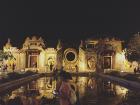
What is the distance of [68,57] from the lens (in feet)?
229

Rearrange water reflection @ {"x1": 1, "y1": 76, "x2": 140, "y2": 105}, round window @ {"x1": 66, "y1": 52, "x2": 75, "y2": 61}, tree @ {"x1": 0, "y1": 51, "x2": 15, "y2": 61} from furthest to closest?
round window @ {"x1": 66, "y1": 52, "x2": 75, "y2": 61} → tree @ {"x1": 0, "y1": 51, "x2": 15, "y2": 61} → water reflection @ {"x1": 1, "y1": 76, "x2": 140, "y2": 105}

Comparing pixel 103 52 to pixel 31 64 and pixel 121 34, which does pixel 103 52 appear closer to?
pixel 31 64

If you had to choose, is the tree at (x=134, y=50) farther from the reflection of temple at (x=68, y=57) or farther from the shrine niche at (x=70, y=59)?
the shrine niche at (x=70, y=59)

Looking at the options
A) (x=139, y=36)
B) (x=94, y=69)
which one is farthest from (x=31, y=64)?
(x=139, y=36)

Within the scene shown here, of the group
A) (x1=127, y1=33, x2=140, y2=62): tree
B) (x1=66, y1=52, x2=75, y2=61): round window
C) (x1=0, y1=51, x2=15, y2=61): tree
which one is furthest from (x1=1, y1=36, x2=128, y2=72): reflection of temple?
(x1=127, y1=33, x2=140, y2=62): tree

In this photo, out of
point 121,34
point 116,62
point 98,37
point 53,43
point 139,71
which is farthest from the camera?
point 121,34

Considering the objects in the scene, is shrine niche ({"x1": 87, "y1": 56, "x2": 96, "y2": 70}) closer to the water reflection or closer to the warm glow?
the warm glow

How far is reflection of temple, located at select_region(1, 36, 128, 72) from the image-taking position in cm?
6812

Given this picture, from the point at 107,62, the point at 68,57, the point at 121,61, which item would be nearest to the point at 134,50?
the point at 121,61

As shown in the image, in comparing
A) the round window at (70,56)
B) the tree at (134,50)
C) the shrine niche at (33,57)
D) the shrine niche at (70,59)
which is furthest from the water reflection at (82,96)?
the round window at (70,56)

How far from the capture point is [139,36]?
193 feet

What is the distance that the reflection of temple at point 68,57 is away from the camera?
68.1 m

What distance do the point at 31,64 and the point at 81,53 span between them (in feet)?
29.0

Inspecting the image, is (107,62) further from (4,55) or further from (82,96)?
(82,96)
